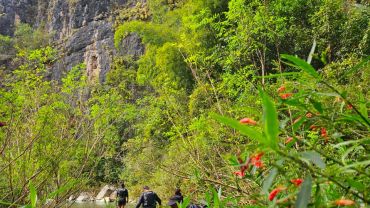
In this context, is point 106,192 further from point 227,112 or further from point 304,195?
point 304,195

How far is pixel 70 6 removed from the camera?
110 ft

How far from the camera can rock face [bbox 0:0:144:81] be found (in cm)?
2816

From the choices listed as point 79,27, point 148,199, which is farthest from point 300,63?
point 79,27

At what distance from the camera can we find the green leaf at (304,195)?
53 centimetres

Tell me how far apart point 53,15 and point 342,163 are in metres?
37.0

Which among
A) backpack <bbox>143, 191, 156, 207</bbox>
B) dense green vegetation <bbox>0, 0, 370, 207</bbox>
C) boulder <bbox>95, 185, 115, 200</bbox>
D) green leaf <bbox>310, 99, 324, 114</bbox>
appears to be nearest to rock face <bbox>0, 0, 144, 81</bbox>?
dense green vegetation <bbox>0, 0, 370, 207</bbox>

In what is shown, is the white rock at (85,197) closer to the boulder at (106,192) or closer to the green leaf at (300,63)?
the boulder at (106,192)

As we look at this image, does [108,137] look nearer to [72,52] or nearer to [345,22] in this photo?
[345,22]

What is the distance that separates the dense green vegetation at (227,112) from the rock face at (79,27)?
25.8ft

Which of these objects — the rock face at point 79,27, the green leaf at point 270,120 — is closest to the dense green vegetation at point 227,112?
the green leaf at point 270,120

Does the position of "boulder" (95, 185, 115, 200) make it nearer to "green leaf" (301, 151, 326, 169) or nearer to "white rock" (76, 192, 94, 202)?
"white rock" (76, 192, 94, 202)

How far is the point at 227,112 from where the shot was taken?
13.5 ft

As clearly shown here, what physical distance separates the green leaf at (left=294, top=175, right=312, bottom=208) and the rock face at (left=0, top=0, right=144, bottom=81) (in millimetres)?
24357

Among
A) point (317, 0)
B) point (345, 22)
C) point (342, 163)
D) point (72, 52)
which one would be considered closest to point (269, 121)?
point (342, 163)
